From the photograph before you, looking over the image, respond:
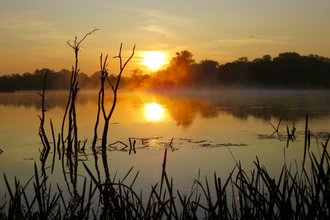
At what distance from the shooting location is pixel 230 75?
65.7 metres

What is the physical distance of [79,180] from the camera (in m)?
6.08

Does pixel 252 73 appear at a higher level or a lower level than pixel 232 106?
higher

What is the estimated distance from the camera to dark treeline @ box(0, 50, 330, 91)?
193 ft

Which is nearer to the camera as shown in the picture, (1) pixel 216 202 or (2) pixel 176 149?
(1) pixel 216 202

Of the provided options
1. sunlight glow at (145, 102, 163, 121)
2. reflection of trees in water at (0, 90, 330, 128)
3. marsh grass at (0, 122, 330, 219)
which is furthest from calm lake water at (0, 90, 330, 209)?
marsh grass at (0, 122, 330, 219)

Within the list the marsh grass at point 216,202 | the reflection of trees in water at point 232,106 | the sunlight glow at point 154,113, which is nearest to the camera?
the marsh grass at point 216,202

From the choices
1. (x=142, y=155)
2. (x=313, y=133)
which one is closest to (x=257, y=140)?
(x=313, y=133)

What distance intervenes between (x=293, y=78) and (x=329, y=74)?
5098 millimetres

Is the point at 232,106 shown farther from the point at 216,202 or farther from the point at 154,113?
the point at 216,202

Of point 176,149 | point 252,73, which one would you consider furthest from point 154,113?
point 252,73

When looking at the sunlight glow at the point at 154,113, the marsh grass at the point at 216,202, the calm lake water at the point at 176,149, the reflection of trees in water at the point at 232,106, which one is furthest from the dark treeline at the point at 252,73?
the marsh grass at the point at 216,202

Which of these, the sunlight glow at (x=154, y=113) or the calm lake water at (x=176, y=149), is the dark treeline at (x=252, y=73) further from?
the calm lake water at (x=176, y=149)

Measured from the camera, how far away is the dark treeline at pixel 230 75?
193ft

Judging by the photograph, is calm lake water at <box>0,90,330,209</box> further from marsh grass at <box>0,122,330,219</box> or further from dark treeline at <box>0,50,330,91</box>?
dark treeline at <box>0,50,330,91</box>
